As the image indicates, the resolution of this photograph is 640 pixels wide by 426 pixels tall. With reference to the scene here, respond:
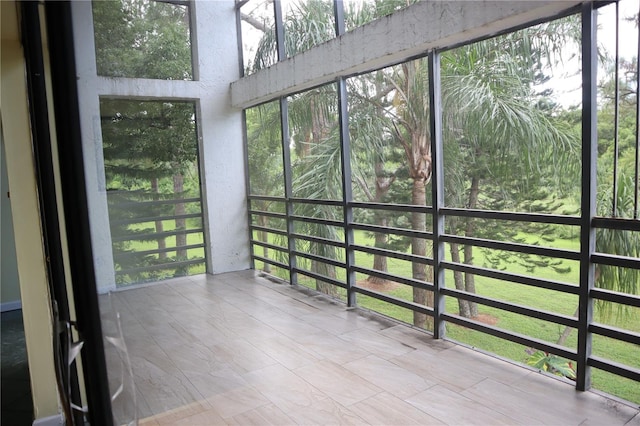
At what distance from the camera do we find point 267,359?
2.57m

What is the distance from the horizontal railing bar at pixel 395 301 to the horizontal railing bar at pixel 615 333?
986mm

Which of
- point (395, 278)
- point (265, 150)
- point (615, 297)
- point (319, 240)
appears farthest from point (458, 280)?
point (265, 150)

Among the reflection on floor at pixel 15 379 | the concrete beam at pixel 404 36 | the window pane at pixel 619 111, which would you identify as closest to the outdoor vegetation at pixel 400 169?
the window pane at pixel 619 111

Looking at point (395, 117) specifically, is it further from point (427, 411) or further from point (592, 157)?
point (427, 411)

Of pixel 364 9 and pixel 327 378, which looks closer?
pixel 327 378

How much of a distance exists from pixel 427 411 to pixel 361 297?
1679 millimetres

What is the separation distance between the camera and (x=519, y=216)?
2.29 meters

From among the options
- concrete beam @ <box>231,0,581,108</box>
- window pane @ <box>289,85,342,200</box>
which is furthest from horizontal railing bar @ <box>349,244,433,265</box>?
concrete beam @ <box>231,0,581,108</box>

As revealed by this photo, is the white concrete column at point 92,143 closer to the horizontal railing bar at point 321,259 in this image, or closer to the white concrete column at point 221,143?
the horizontal railing bar at point 321,259

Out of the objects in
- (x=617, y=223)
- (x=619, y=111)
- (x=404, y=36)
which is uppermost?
(x=404, y=36)

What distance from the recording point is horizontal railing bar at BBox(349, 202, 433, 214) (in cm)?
280

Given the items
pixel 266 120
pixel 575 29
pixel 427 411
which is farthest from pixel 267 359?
pixel 266 120

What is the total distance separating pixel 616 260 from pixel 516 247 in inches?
19.5

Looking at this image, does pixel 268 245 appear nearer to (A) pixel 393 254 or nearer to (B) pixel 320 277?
(B) pixel 320 277
